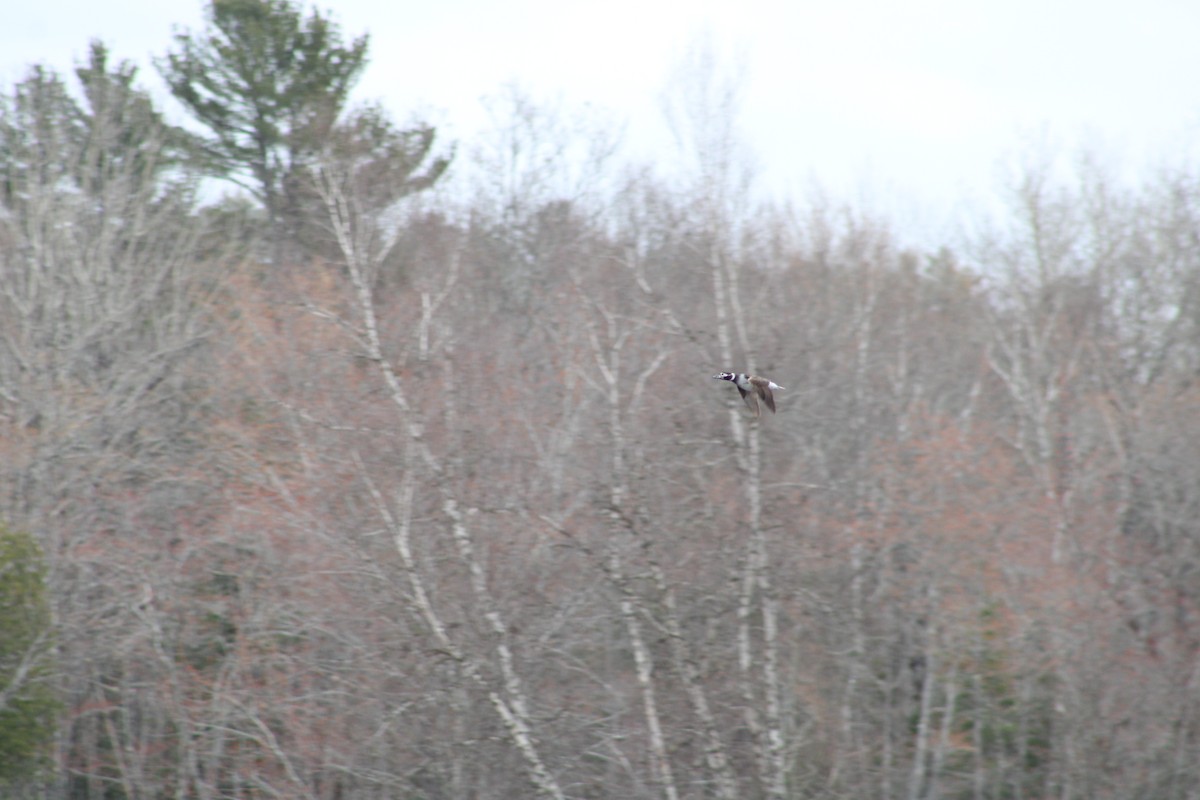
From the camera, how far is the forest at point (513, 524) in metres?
12.5

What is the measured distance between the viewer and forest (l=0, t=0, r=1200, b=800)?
1251 cm

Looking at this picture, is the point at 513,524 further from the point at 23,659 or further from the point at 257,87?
the point at 257,87

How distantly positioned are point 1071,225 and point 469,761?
57.0ft

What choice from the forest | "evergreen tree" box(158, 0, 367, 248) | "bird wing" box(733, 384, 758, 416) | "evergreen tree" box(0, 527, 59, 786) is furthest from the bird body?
"evergreen tree" box(158, 0, 367, 248)

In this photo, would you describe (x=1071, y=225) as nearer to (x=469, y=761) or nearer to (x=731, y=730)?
(x=731, y=730)

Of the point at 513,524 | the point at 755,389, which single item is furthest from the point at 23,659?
the point at 755,389

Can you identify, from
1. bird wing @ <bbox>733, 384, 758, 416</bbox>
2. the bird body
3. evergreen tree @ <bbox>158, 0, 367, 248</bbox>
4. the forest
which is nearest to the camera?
the bird body

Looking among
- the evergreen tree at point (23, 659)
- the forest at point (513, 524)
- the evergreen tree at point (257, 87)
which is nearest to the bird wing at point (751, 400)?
the forest at point (513, 524)

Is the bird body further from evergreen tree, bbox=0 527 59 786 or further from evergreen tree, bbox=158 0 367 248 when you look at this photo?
evergreen tree, bbox=158 0 367 248

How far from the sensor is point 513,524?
13164 mm

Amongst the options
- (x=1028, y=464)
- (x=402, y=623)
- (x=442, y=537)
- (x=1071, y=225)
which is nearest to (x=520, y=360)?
(x=442, y=537)

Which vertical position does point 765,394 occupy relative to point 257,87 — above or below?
below

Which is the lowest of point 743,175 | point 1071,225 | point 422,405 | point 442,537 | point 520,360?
point 442,537

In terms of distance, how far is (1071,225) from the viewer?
981 inches
